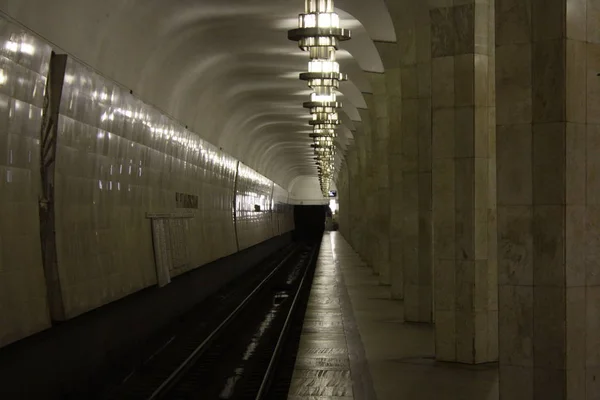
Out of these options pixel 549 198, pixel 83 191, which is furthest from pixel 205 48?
pixel 549 198

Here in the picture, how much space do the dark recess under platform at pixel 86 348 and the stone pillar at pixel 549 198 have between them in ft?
14.6

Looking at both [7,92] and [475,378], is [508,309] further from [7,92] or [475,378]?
[7,92]

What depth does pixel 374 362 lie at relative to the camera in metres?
10.9

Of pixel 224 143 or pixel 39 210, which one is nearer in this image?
pixel 39 210

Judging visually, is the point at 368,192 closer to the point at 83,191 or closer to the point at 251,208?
the point at 251,208

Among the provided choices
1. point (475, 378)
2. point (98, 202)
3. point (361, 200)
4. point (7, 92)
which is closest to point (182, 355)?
point (98, 202)

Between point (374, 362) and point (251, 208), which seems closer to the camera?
point (374, 362)

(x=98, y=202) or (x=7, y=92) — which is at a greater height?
(x=7, y=92)

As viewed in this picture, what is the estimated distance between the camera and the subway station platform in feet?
30.0

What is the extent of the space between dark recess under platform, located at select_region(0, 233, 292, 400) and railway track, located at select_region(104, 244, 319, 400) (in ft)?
1.34

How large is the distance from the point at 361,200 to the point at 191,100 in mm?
16712

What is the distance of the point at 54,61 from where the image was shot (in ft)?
28.8

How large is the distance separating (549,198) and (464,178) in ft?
11.4

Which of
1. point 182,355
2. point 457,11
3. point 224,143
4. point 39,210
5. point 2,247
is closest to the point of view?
point 2,247
